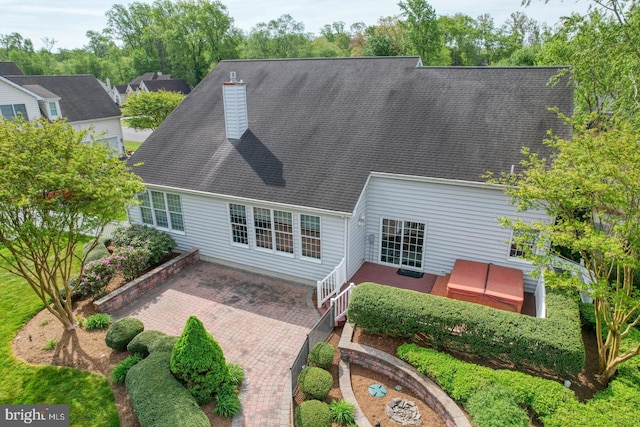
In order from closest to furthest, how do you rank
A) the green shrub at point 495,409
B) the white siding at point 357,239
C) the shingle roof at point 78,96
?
1. the green shrub at point 495,409
2. the white siding at point 357,239
3. the shingle roof at point 78,96

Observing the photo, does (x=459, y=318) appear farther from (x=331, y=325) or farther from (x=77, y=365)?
(x=77, y=365)

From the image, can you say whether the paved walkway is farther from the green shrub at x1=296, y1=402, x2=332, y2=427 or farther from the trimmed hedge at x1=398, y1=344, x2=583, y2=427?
the trimmed hedge at x1=398, y1=344, x2=583, y2=427

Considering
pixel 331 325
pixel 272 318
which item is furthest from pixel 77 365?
pixel 331 325

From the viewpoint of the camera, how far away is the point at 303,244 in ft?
44.3

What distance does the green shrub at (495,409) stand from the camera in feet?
23.9

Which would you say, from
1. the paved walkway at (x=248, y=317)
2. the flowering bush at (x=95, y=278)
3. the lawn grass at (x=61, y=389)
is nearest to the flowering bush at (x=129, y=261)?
the flowering bush at (x=95, y=278)

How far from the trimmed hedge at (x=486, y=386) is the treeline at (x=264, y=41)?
35527 mm

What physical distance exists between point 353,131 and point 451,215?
4.94 metres

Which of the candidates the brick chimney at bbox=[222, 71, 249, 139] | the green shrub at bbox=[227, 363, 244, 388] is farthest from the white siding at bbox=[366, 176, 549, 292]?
the green shrub at bbox=[227, 363, 244, 388]

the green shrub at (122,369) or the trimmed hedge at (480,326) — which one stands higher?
the trimmed hedge at (480,326)

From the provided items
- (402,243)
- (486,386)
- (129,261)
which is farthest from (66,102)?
(486,386)

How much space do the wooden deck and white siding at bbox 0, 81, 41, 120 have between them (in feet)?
101

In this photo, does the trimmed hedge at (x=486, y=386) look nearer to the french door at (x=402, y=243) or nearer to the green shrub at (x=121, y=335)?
the french door at (x=402, y=243)

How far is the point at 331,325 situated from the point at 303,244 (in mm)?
3551
